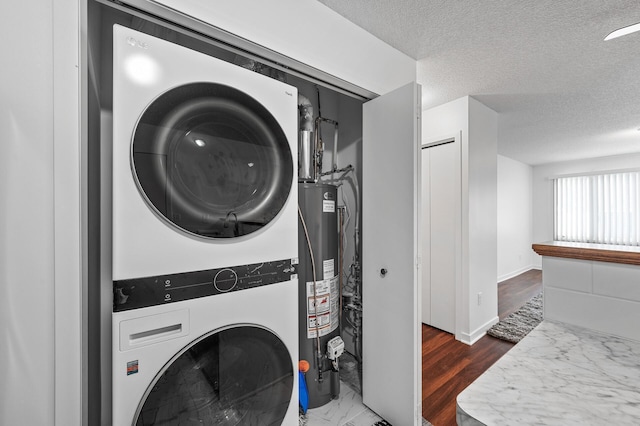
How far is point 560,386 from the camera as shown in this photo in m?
0.58

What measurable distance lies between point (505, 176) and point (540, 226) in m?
1.90

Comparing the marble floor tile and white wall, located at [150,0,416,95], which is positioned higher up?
white wall, located at [150,0,416,95]

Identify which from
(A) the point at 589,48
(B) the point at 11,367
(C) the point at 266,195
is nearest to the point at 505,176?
(A) the point at 589,48

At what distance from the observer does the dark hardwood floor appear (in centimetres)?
176

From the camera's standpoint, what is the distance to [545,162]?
6.14 metres

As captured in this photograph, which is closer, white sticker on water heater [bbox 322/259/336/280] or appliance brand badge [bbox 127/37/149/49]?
appliance brand badge [bbox 127/37/149/49]

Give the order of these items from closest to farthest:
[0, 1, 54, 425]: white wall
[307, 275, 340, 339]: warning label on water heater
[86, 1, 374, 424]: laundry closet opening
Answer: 1. [0, 1, 54, 425]: white wall
2. [86, 1, 374, 424]: laundry closet opening
3. [307, 275, 340, 339]: warning label on water heater

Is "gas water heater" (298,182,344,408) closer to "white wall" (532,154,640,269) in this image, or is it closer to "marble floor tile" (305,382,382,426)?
"marble floor tile" (305,382,382,426)

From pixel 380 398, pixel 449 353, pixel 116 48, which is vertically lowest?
pixel 449 353

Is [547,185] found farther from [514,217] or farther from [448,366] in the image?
[448,366]

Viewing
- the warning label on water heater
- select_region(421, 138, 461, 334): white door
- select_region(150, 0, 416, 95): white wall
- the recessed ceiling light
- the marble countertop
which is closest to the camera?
the marble countertop

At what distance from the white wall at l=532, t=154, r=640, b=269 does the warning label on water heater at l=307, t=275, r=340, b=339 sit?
21.2 ft

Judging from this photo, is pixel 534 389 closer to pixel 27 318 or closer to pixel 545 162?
pixel 27 318

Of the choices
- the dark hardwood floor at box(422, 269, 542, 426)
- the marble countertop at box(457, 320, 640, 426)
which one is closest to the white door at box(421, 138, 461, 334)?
the dark hardwood floor at box(422, 269, 542, 426)
